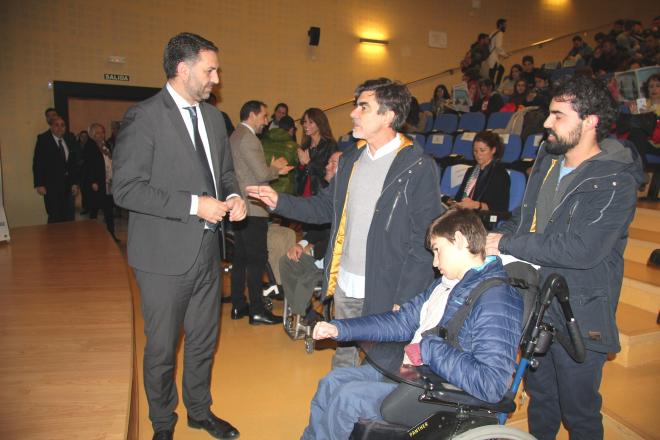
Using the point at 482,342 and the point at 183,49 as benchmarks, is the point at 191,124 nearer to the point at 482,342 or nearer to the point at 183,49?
the point at 183,49

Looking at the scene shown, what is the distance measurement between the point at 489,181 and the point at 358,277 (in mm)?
2392

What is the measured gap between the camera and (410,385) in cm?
149

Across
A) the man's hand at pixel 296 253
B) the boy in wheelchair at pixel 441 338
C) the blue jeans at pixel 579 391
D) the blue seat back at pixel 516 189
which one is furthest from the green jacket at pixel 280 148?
the blue jeans at pixel 579 391

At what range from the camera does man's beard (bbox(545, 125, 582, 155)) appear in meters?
1.77

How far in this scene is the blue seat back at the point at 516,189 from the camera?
4.21 meters

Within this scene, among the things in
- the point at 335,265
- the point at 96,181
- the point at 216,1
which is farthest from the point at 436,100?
the point at 335,265

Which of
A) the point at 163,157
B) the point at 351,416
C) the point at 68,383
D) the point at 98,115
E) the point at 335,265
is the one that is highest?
the point at 98,115

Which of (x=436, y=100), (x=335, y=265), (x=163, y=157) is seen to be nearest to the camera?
(x=163, y=157)

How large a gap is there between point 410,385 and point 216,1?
9.06 meters

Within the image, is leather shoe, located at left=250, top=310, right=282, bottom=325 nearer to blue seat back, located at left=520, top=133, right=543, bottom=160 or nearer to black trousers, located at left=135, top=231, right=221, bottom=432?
black trousers, located at left=135, top=231, right=221, bottom=432

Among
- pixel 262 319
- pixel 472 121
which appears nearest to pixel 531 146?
pixel 472 121

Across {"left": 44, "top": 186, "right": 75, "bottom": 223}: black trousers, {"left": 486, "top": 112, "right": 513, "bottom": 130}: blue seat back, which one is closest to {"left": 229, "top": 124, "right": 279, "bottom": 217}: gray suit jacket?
{"left": 44, "top": 186, "right": 75, "bottom": 223}: black trousers

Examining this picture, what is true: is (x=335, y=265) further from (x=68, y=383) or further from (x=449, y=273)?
(x=68, y=383)

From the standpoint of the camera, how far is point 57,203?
22.1 ft
